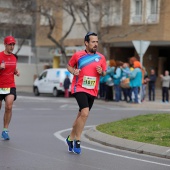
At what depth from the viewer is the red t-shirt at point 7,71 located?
38.4 ft

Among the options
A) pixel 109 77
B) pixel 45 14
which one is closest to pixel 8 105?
pixel 109 77

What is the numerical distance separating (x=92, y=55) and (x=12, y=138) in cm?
300

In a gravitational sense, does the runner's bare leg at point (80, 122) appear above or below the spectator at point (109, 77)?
above

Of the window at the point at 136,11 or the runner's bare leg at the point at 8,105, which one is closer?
the runner's bare leg at the point at 8,105

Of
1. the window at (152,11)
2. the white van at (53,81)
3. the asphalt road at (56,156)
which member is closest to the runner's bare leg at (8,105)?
the asphalt road at (56,156)

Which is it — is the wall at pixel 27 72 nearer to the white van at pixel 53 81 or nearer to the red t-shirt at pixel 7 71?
the white van at pixel 53 81

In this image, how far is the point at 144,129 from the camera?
43.8 feet

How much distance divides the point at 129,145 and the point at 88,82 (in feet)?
6.35

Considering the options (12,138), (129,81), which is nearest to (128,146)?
(12,138)

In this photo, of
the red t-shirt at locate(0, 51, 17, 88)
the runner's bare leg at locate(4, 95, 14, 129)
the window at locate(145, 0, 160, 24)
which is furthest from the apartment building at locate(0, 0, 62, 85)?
the runner's bare leg at locate(4, 95, 14, 129)

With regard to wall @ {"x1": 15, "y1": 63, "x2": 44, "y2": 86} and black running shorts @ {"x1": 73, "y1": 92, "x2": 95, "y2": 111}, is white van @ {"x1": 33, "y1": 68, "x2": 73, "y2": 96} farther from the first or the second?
black running shorts @ {"x1": 73, "y1": 92, "x2": 95, "y2": 111}

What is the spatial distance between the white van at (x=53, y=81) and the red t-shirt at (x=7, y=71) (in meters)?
22.6

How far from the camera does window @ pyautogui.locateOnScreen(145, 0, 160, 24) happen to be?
36938mm

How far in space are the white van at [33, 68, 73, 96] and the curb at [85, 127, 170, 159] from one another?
71.5ft
